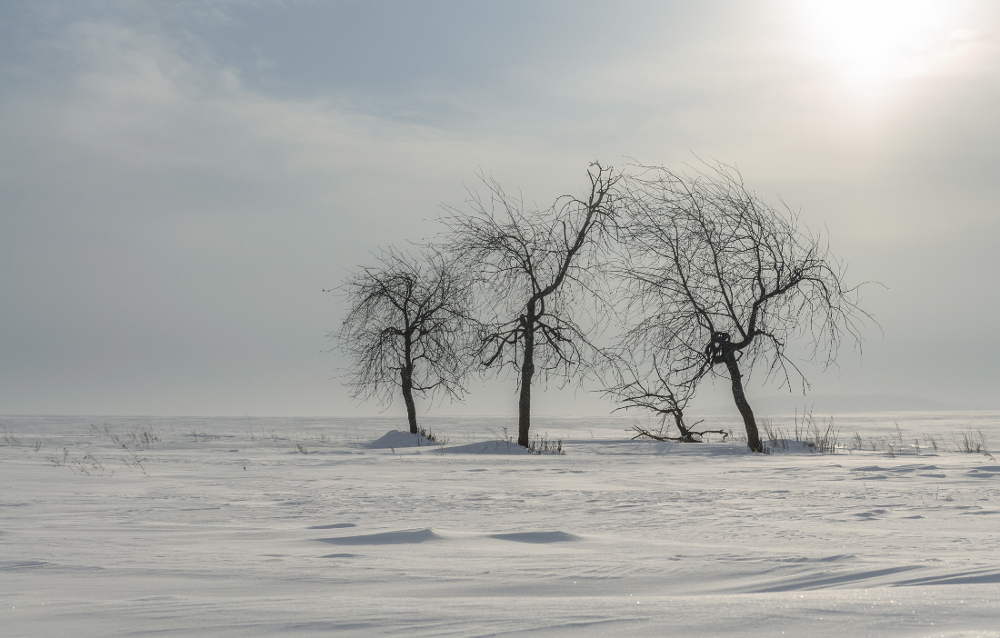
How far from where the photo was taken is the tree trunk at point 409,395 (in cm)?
2231

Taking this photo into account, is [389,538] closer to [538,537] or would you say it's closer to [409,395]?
[538,537]

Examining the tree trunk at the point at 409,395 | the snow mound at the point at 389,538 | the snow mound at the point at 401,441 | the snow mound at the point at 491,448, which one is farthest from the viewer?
the tree trunk at the point at 409,395

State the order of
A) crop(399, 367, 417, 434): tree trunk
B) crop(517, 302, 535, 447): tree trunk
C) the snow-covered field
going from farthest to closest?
crop(399, 367, 417, 434): tree trunk → crop(517, 302, 535, 447): tree trunk → the snow-covered field

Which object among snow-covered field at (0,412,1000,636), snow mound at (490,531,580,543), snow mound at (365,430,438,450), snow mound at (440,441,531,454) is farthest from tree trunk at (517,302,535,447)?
snow mound at (490,531,580,543)

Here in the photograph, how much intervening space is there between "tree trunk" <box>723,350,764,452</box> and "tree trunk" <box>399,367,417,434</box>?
33.7 ft

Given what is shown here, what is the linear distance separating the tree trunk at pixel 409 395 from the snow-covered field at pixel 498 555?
1460cm

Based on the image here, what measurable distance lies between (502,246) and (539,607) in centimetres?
1464

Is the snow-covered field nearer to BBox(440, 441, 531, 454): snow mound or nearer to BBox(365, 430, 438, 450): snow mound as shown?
BBox(440, 441, 531, 454): snow mound

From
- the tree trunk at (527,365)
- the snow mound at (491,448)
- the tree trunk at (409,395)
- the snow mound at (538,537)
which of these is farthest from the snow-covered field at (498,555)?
the tree trunk at (409,395)

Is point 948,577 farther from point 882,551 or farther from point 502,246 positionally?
point 502,246

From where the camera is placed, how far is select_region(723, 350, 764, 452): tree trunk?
1457 centimetres

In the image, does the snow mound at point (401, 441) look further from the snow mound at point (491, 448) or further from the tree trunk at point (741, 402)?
the tree trunk at point (741, 402)

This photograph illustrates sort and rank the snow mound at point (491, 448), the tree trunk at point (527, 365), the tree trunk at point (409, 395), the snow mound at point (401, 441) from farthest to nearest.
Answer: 1. the tree trunk at point (409, 395)
2. the snow mound at point (401, 441)
3. the tree trunk at point (527, 365)
4. the snow mound at point (491, 448)

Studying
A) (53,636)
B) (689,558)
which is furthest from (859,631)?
(53,636)
